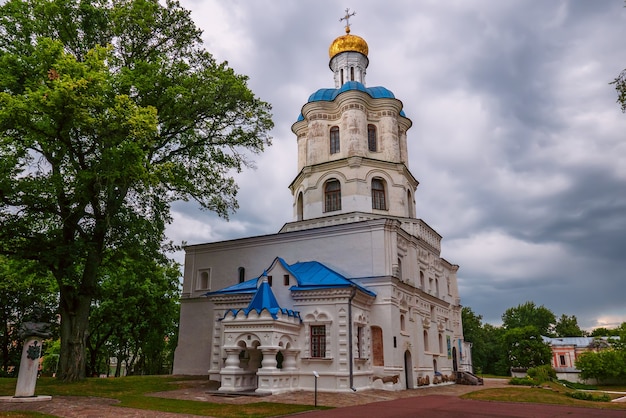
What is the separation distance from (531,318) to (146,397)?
76638 mm

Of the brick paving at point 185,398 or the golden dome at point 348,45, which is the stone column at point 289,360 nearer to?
the brick paving at point 185,398

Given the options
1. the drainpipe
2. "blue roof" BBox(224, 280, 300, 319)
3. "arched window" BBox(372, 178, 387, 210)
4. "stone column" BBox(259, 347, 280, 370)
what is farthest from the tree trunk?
"arched window" BBox(372, 178, 387, 210)

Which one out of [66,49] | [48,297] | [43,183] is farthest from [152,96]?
[48,297]

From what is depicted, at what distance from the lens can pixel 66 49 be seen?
20609 millimetres

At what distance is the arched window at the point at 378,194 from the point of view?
93.2 ft

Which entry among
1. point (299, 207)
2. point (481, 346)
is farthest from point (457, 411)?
point (481, 346)

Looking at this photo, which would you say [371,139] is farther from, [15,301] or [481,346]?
[481,346]

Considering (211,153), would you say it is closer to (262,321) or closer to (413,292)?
(262,321)

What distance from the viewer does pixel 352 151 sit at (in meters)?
29.0

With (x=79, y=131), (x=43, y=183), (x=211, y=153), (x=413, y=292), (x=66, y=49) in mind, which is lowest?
(x=413, y=292)

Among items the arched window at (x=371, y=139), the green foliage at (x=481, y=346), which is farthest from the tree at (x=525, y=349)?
the arched window at (x=371, y=139)

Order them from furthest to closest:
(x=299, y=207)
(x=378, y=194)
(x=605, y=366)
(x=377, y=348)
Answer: (x=605, y=366) < (x=299, y=207) < (x=378, y=194) < (x=377, y=348)

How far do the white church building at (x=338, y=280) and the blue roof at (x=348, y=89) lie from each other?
104 millimetres

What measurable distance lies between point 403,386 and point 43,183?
18416 millimetres
